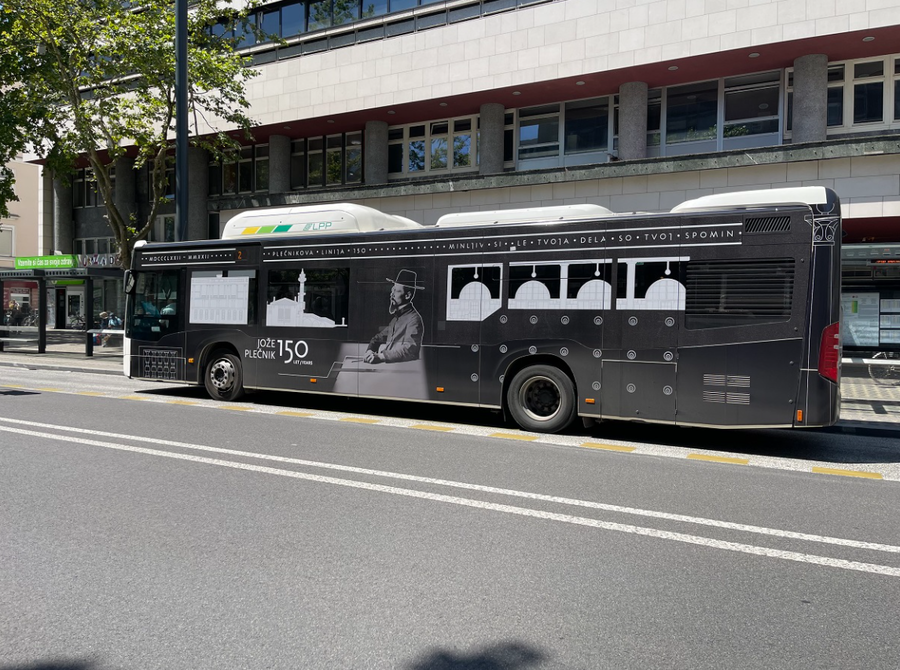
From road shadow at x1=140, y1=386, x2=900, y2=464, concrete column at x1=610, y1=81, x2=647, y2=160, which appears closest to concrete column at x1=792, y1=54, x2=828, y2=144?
concrete column at x1=610, y1=81, x2=647, y2=160

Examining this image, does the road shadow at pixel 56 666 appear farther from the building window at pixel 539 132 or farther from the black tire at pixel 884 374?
the building window at pixel 539 132

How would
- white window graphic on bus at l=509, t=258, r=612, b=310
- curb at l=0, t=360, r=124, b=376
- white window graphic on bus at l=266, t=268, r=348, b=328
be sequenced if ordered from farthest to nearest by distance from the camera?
1. curb at l=0, t=360, r=124, b=376
2. white window graphic on bus at l=266, t=268, r=348, b=328
3. white window graphic on bus at l=509, t=258, r=612, b=310

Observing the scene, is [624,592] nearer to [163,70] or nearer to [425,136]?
[163,70]

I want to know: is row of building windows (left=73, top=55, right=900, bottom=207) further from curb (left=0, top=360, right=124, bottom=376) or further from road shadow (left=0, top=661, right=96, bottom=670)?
road shadow (left=0, top=661, right=96, bottom=670)

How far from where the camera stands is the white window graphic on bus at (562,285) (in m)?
9.08

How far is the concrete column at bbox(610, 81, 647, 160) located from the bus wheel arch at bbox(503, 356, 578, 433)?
38.5ft

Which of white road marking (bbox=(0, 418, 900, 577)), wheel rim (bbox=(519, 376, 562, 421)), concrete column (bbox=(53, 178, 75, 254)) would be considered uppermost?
concrete column (bbox=(53, 178, 75, 254))

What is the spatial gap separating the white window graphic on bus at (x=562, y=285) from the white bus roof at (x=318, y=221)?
224 centimetres

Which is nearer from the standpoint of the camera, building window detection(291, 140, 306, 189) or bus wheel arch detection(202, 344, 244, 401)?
bus wheel arch detection(202, 344, 244, 401)

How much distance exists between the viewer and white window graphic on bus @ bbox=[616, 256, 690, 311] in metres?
8.60

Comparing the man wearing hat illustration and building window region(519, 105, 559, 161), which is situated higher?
building window region(519, 105, 559, 161)

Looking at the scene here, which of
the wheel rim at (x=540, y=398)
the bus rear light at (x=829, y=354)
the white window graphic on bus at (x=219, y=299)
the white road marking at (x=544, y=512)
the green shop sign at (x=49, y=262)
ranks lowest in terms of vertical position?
the white road marking at (x=544, y=512)

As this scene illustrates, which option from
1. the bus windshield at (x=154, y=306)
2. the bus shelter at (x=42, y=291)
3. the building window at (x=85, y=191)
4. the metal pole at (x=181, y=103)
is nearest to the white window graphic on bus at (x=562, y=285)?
the bus windshield at (x=154, y=306)

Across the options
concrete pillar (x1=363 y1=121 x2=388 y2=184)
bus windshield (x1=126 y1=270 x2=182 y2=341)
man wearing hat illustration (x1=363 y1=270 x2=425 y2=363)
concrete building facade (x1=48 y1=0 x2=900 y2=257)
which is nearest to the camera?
man wearing hat illustration (x1=363 y1=270 x2=425 y2=363)
